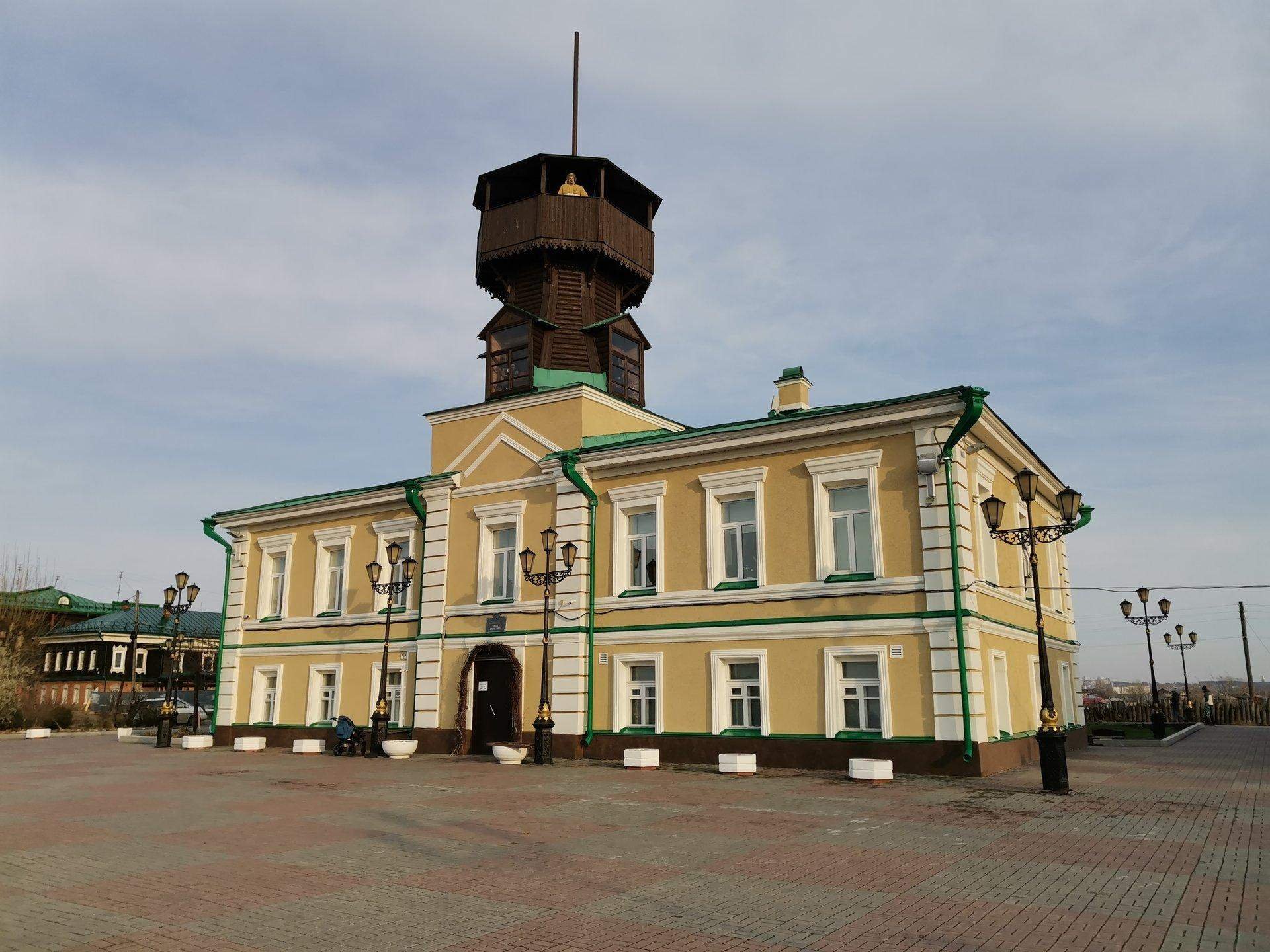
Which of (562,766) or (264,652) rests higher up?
(264,652)

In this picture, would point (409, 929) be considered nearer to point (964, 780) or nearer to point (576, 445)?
point (964, 780)

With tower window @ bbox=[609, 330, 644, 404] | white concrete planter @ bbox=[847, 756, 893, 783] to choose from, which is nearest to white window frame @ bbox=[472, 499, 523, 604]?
tower window @ bbox=[609, 330, 644, 404]

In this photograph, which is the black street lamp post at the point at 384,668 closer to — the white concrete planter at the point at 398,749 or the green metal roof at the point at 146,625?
the white concrete planter at the point at 398,749

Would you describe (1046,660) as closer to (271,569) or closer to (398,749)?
(398,749)

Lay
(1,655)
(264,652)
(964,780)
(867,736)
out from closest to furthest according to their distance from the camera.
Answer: (964,780) < (867,736) < (264,652) < (1,655)

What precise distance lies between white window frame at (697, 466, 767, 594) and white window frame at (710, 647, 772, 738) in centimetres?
151

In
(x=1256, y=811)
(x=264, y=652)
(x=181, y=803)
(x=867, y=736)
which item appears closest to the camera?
(x=1256, y=811)

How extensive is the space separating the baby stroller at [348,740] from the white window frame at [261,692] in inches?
215

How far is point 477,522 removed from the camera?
2539cm

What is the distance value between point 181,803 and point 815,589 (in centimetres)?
1243

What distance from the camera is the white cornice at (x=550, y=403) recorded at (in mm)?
24391

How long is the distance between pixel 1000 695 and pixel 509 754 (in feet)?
36.2

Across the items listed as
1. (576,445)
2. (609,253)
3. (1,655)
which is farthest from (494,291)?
(1,655)

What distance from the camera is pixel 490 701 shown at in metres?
24.4
